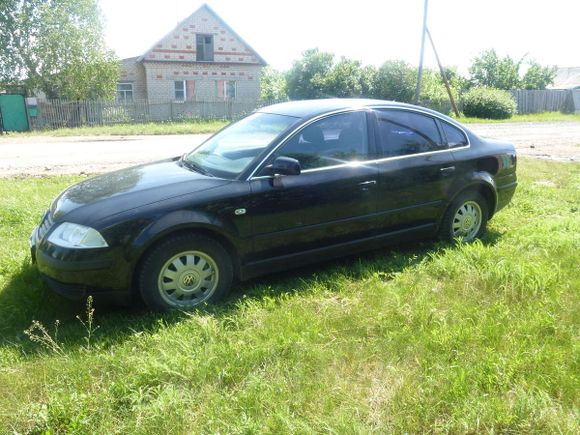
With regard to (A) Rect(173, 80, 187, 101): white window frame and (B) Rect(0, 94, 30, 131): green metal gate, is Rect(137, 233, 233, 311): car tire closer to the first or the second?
(B) Rect(0, 94, 30, 131): green metal gate

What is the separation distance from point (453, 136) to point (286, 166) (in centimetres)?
225

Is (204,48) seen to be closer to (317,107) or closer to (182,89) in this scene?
(182,89)

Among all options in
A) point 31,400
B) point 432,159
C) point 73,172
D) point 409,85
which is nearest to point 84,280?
point 31,400

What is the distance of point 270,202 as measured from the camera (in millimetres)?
3979

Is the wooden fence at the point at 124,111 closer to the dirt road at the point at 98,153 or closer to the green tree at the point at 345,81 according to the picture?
the green tree at the point at 345,81

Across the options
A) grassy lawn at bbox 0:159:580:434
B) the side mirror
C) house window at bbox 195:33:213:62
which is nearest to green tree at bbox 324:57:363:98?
house window at bbox 195:33:213:62

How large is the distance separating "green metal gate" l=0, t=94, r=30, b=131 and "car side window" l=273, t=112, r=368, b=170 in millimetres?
22512

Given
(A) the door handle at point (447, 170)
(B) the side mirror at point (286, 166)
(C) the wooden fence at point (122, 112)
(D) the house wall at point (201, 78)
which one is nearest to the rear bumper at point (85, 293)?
(B) the side mirror at point (286, 166)

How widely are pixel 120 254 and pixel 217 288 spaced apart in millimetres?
812

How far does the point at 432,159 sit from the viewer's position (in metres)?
4.89

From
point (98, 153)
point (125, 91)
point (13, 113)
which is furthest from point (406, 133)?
point (125, 91)

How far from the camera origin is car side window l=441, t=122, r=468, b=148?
203 inches

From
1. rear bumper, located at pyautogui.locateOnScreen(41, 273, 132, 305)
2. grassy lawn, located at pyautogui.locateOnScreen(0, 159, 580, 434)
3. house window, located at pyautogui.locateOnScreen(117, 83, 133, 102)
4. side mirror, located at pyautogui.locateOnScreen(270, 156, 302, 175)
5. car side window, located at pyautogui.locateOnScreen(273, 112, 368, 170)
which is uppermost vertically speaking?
house window, located at pyautogui.locateOnScreen(117, 83, 133, 102)

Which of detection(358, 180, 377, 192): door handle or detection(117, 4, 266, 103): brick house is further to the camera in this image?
detection(117, 4, 266, 103): brick house
